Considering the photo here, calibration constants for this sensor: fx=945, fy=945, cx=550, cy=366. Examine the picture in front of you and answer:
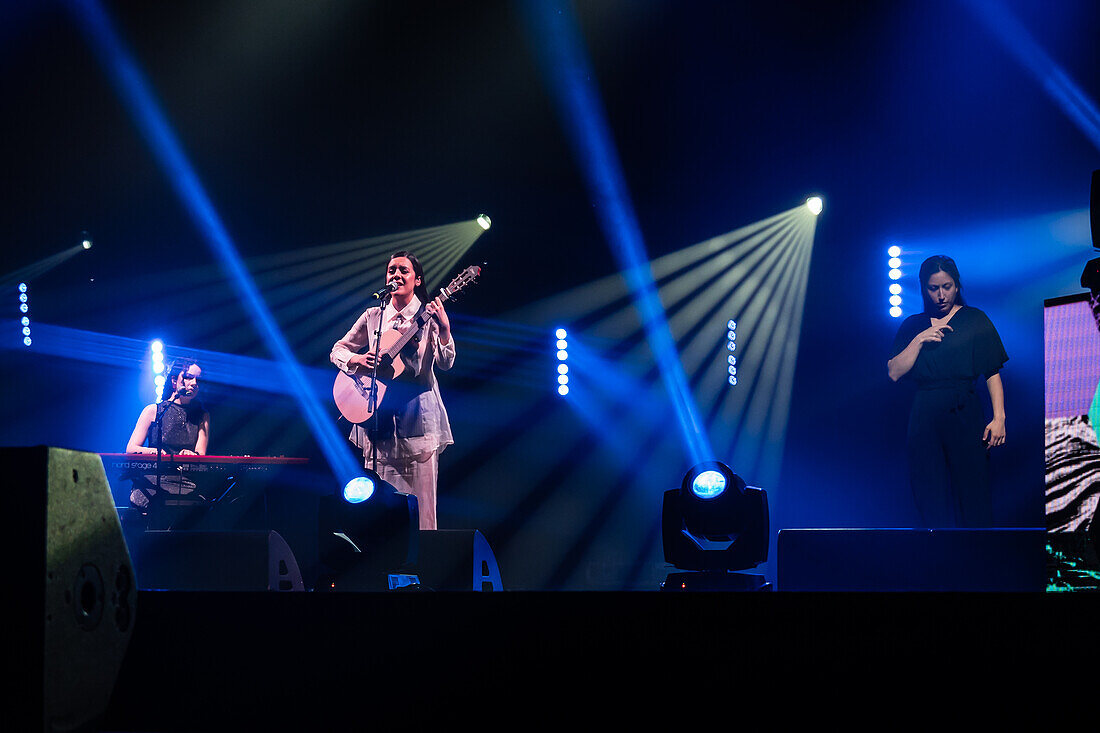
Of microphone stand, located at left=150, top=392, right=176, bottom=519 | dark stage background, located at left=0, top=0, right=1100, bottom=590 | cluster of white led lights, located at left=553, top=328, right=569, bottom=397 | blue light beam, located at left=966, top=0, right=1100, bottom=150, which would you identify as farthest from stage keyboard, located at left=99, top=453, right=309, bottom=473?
blue light beam, located at left=966, top=0, right=1100, bottom=150

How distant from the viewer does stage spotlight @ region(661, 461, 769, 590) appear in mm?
2449

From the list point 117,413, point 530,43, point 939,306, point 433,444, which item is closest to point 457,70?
point 530,43

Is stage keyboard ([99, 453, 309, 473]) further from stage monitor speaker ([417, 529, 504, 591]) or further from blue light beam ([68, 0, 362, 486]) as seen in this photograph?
stage monitor speaker ([417, 529, 504, 591])

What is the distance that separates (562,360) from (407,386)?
1.66m

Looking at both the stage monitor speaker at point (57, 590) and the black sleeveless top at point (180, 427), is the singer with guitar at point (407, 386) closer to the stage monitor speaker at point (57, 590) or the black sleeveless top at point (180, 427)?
the black sleeveless top at point (180, 427)

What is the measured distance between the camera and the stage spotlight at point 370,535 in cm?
277

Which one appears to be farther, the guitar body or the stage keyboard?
the guitar body

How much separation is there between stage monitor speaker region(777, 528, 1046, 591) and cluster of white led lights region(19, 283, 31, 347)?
6839 millimetres

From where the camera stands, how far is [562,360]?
6.98m

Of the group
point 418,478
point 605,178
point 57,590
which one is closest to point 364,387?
point 418,478

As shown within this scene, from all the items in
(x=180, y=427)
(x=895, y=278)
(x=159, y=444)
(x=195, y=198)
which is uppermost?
(x=195, y=198)

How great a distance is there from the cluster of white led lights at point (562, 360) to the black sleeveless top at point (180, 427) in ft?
8.35

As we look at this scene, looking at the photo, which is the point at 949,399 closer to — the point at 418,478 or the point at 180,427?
the point at 418,478

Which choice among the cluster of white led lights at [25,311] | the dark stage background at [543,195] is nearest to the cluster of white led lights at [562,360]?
the dark stage background at [543,195]
